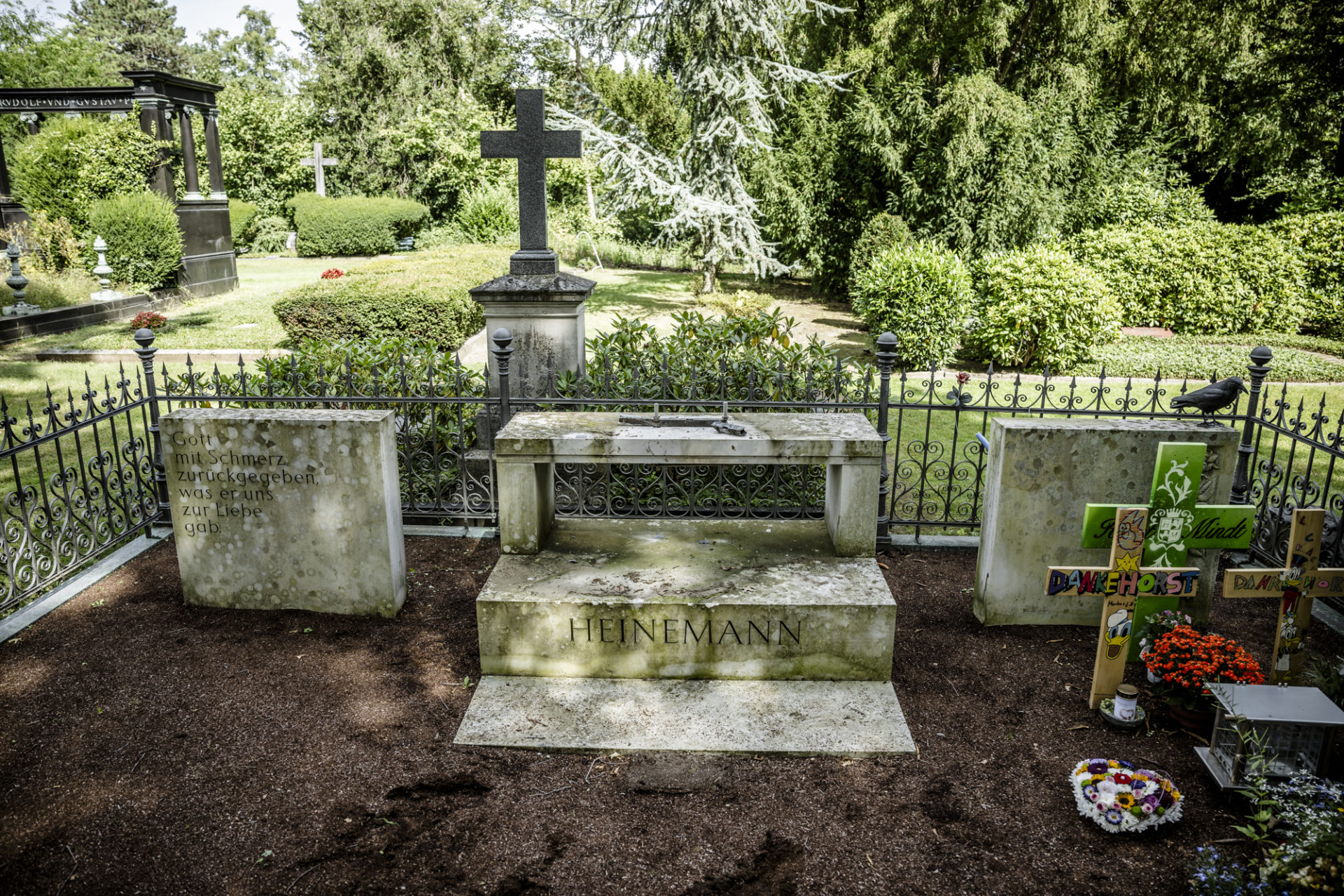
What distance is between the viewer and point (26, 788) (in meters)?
3.55

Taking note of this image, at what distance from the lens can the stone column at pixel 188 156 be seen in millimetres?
17922

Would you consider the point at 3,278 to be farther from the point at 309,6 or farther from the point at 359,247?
the point at 309,6

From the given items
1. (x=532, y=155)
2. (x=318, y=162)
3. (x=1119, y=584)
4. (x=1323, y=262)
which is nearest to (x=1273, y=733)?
(x=1119, y=584)

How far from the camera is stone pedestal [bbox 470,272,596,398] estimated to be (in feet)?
23.2

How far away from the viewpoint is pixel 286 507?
16.2 ft

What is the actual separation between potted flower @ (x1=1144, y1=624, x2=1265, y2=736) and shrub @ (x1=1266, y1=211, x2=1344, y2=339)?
1525cm

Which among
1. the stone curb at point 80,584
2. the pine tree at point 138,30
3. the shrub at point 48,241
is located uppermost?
the pine tree at point 138,30

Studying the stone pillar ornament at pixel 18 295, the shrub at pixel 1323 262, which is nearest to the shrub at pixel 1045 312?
the shrub at pixel 1323 262

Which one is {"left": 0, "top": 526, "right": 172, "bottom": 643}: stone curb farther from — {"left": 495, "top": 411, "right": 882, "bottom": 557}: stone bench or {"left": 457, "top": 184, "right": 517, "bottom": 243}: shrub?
{"left": 457, "top": 184, "right": 517, "bottom": 243}: shrub

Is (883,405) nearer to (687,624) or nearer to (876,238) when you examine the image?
(687,624)

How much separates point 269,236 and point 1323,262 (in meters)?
31.7

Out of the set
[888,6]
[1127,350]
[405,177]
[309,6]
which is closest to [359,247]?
[405,177]

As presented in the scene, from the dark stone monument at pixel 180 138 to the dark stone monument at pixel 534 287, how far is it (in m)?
13.2

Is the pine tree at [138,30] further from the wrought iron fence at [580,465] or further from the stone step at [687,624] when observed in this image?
the stone step at [687,624]
